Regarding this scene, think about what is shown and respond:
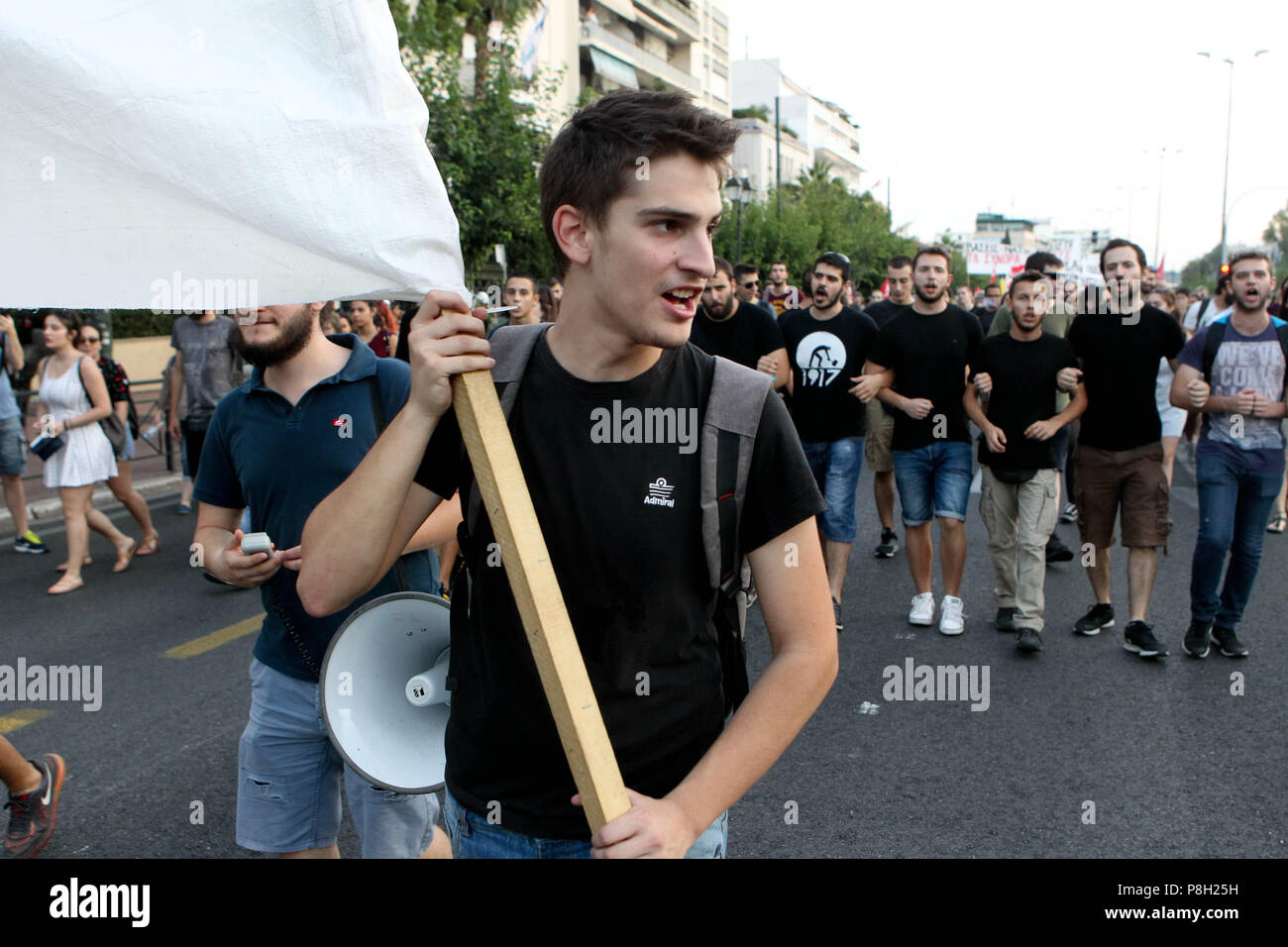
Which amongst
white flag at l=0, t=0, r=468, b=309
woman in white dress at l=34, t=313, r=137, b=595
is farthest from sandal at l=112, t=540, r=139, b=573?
white flag at l=0, t=0, r=468, b=309

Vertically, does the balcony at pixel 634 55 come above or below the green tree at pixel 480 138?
above

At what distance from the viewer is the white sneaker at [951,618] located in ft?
20.6

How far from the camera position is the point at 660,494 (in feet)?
5.68

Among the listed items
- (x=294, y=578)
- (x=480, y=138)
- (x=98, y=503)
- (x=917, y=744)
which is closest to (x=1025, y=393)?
(x=917, y=744)

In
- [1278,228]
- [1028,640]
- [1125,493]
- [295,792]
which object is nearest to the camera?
[295,792]

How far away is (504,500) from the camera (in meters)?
1.49

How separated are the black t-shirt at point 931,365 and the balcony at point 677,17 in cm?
5612

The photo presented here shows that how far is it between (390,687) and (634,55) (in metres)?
58.7

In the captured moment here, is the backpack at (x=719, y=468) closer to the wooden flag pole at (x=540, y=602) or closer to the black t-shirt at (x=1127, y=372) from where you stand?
the wooden flag pole at (x=540, y=602)

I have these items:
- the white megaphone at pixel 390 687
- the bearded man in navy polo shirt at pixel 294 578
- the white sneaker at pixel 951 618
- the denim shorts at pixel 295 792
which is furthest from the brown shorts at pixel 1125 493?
the white megaphone at pixel 390 687

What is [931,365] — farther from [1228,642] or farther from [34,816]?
[34,816]

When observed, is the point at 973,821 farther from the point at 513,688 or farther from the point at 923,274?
the point at 923,274
